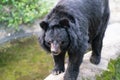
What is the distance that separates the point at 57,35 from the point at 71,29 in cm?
21

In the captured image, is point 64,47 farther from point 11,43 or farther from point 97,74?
point 11,43

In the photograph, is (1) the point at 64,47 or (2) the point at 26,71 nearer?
(1) the point at 64,47

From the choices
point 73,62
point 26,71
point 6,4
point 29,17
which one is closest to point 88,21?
point 73,62

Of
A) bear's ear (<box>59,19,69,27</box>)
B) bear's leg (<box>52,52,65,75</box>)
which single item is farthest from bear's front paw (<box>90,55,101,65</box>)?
bear's ear (<box>59,19,69,27</box>)

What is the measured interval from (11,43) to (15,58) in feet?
2.72

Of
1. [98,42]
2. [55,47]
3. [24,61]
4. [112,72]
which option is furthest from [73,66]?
[24,61]

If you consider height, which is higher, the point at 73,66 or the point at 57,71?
the point at 73,66

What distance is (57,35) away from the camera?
5148 millimetres

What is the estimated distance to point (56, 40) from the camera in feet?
16.9

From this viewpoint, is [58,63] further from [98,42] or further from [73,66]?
[98,42]

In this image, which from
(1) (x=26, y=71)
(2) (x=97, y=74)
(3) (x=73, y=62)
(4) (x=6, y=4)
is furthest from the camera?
(4) (x=6, y=4)

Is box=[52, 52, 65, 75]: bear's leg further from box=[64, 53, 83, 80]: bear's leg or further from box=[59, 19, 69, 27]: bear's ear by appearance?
box=[59, 19, 69, 27]: bear's ear

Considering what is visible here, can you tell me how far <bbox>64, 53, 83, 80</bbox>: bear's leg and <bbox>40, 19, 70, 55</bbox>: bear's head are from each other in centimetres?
45

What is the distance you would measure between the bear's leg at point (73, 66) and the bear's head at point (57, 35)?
450 mm
